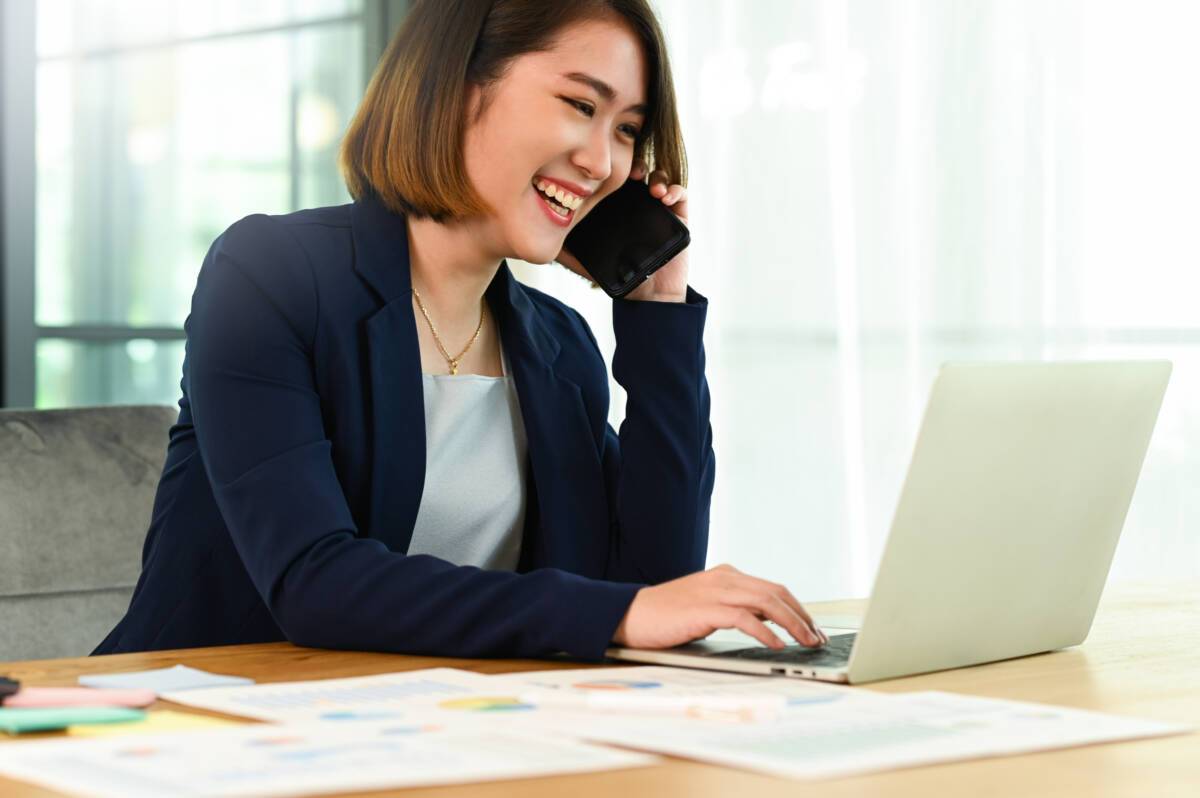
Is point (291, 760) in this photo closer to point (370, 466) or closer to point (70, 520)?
point (370, 466)

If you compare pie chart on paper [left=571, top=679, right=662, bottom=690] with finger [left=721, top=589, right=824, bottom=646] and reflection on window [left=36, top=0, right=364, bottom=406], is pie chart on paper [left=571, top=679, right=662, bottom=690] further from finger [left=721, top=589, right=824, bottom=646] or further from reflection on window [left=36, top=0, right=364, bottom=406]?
reflection on window [left=36, top=0, right=364, bottom=406]

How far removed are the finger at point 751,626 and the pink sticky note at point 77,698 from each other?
0.40m

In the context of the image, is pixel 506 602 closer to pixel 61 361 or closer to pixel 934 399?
pixel 934 399

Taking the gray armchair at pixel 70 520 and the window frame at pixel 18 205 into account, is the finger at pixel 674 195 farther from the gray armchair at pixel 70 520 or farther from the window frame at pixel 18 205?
the window frame at pixel 18 205

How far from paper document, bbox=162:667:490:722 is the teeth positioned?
78cm

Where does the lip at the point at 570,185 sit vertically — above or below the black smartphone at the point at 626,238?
above

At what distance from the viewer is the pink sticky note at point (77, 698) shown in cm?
89

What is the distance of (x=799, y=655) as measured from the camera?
1104mm

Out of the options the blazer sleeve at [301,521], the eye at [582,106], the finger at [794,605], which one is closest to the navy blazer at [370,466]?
the blazer sleeve at [301,521]

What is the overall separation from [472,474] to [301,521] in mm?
409

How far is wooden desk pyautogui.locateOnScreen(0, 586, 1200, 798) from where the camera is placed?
73 centimetres

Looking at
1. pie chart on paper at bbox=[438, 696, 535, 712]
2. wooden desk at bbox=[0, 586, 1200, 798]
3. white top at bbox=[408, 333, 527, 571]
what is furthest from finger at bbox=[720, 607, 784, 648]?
white top at bbox=[408, 333, 527, 571]

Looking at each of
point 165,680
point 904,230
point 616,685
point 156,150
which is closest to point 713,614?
point 616,685

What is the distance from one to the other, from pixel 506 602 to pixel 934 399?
360 millimetres
